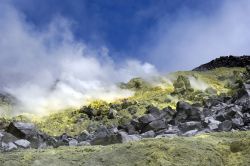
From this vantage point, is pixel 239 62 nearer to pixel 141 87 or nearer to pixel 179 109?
pixel 141 87

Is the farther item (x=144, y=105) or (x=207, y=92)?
(x=207, y=92)

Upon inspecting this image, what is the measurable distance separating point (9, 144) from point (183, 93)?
79.9 ft

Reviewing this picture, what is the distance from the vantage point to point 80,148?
1259 centimetres

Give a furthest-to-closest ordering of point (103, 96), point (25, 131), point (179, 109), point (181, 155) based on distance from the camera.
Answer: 1. point (103, 96)
2. point (179, 109)
3. point (25, 131)
4. point (181, 155)

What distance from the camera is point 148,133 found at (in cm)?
2089

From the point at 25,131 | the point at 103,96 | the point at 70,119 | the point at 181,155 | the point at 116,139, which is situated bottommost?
the point at 181,155

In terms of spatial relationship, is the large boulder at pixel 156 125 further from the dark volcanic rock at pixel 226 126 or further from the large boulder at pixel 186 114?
the dark volcanic rock at pixel 226 126

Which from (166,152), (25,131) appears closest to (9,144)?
(25,131)

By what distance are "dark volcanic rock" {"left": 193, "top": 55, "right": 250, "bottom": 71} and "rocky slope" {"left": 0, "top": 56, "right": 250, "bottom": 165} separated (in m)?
16.5

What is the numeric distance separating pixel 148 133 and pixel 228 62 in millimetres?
48479

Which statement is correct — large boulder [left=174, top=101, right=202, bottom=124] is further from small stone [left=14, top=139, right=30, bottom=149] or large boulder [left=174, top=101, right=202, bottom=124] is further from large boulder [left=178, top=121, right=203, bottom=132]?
small stone [left=14, top=139, right=30, bottom=149]

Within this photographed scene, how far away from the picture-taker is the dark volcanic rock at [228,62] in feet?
213

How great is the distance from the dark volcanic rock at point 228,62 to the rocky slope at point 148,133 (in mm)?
16545

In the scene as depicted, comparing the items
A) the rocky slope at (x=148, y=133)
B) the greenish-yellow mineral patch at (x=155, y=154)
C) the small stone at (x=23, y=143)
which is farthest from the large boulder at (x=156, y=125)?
the greenish-yellow mineral patch at (x=155, y=154)
